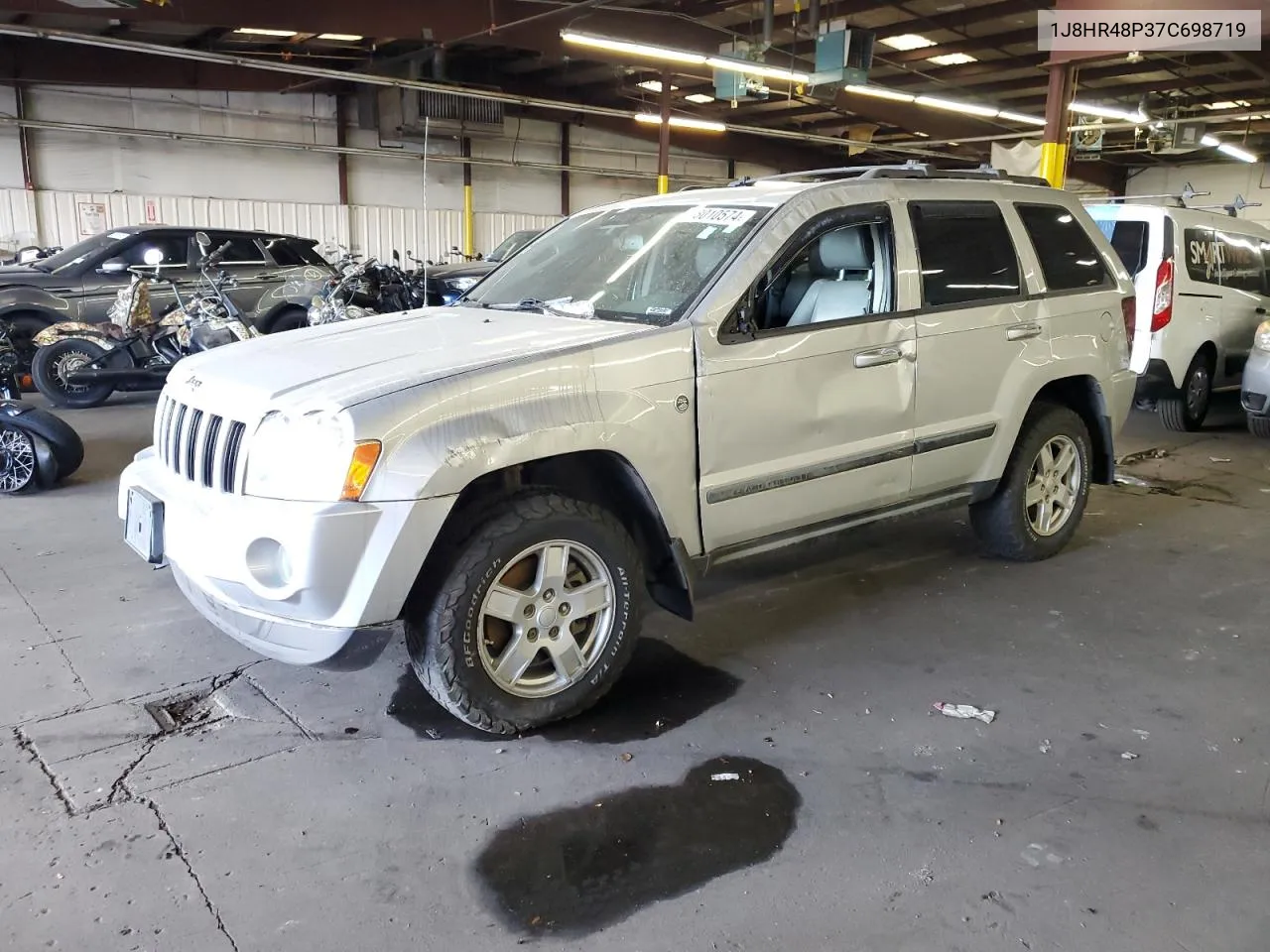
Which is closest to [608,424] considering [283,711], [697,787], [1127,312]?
[697,787]

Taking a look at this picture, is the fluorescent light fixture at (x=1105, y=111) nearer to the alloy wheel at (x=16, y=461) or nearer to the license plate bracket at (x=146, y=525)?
the alloy wheel at (x=16, y=461)

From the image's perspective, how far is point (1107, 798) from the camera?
2.85 metres

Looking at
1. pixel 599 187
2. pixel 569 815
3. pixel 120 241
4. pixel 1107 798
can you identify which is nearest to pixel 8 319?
Result: pixel 120 241

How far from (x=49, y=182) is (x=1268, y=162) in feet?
92.3

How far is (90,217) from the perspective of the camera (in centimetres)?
1509

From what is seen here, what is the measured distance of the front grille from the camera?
2871 millimetres

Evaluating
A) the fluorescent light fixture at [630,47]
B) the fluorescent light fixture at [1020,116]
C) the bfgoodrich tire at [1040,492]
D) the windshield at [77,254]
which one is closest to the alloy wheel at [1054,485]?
the bfgoodrich tire at [1040,492]

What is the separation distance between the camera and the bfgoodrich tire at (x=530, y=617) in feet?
9.58

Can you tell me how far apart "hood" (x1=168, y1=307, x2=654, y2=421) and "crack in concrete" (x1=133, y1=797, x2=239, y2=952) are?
115 cm

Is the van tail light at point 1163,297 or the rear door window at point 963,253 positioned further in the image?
the van tail light at point 1163,297

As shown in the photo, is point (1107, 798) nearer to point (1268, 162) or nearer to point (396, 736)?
point (396, 736)

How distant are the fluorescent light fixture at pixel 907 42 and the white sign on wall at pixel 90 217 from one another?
1255 cm

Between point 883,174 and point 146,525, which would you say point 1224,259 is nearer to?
point 883,174

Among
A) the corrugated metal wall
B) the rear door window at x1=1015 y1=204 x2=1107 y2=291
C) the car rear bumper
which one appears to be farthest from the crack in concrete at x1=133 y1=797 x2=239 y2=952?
the corrugated metal wall
